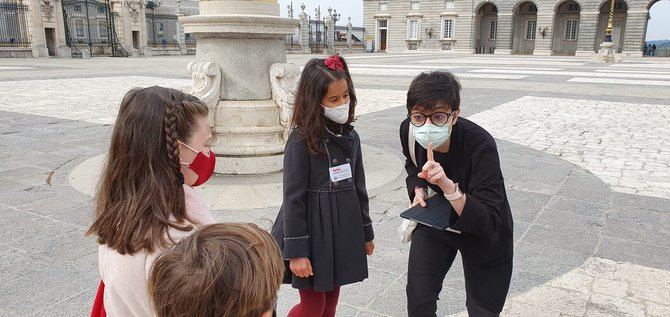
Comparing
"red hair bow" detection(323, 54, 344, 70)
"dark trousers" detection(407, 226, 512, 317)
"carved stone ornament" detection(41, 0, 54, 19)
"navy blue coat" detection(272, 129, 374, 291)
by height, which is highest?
"carved stone ornament" detection(41, 0, 54, 19)

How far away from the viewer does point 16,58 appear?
3234cm

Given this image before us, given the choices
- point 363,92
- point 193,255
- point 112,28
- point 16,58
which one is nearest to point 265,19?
point 193,255

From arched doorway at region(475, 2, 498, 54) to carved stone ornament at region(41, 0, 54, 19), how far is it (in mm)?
41932

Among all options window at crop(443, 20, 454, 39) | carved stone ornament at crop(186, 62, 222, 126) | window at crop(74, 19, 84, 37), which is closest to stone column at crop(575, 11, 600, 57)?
window at crop(443, 20, 454, 39)

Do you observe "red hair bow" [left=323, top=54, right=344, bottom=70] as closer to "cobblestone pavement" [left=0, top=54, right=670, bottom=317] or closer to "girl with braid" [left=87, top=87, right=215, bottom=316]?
"girl with braid" [left=87, top=87, right=215, bottom=316]

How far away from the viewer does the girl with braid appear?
4.82 ft

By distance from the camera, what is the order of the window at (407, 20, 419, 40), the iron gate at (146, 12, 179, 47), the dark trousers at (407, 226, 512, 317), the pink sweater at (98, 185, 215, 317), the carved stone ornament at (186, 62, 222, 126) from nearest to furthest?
the pink sweater at (98, 185, 215, 317) → the dark trousers at (407, 226, 512, 317) → the carved stone ornament at (186, 62, 222, 126) → the iron gate at (146, 12, 179, 47) → the window at (407, 20, 419, 40)

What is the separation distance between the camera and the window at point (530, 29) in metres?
55.8

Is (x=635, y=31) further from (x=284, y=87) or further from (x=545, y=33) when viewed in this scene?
(x=284, y=87)

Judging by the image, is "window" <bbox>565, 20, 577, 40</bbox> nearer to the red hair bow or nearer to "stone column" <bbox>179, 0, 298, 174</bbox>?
"stone column" <bbox>179, 0, 298, 174</bbox>

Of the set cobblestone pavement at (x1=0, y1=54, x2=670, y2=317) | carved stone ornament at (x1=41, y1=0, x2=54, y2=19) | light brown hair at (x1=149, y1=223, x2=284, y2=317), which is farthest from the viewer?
carved stone ornament at (x1=41, y1=0, x2=54, y2=19)

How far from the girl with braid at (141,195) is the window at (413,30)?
199ft

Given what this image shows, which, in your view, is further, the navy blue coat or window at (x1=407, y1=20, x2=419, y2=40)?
window at (x1=407, y1=20, x2=419, y2=40)

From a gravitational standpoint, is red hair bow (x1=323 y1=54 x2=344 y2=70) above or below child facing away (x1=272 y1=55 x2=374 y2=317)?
above
